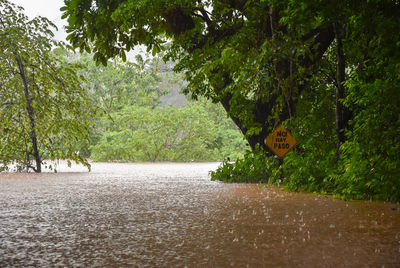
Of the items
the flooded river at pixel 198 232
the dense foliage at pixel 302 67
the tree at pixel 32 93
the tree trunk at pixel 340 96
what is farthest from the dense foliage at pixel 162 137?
the flooded river at pixel 198 232

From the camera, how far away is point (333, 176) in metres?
6.68

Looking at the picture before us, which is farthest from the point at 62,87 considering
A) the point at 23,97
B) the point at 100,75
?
the point at 100,75

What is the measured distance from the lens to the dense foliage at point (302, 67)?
17.9 ft

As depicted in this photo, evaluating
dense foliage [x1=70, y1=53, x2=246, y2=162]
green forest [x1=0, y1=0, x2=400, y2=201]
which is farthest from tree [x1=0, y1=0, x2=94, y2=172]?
dense foliage [x1=70, y1=53, x2=246, y2=162]

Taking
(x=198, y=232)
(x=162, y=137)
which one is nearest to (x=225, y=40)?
(x=198, y=232)

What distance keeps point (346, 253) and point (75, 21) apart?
19.3 feet

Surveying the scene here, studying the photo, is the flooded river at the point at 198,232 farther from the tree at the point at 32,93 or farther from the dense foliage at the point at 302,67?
the tree at the point at 32,93

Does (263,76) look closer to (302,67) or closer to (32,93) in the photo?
(302,67)

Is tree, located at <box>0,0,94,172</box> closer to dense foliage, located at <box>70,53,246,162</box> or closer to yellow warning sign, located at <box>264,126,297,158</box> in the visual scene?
yellow warning sign, located at <box>264,126,297,158</box>

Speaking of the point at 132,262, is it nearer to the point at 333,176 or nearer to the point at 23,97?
the point at 333,176

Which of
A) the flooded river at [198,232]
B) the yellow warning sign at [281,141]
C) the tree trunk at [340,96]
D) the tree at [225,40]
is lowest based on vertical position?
the flooded river at [198,232]

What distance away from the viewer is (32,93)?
40.2 ft

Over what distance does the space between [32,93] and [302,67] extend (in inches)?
305

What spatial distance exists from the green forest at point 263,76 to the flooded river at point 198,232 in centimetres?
89
